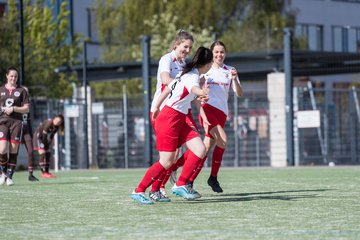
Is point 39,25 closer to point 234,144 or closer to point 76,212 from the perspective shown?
point 234,144

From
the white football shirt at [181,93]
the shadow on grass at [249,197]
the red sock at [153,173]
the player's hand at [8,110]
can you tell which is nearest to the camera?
the white football shirt at [181,93]

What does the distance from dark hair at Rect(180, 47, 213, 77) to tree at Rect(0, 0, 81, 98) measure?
25.7 metres

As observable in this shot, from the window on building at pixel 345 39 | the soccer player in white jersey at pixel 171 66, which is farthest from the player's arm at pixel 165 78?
the window on building at pixel 345 39

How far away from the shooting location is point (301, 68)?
3822 centimetres

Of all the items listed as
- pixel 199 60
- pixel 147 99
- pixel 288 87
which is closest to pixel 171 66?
pixel 199 60

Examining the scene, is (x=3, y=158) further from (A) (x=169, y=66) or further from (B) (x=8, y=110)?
(A) (x=169, y=66)

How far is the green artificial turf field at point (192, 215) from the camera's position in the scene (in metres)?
9.81

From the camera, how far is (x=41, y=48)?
45.6 metres

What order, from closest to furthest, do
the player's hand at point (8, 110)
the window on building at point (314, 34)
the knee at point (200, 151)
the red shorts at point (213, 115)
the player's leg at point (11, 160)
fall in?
the knee at point (200, 151), the red shorts at point (213, 115), the player's hand at point (8, 110), the player's leg at point (11, 160), the window on building at point (314, 34)

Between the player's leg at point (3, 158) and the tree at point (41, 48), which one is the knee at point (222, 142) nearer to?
the player's leg at point (3, 158)

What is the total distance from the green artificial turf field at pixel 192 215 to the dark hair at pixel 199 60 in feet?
5.38

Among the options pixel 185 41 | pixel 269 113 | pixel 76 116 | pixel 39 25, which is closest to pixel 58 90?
pixel 39 25

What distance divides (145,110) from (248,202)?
2177 centimetres

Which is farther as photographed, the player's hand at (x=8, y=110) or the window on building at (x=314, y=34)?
the window on building at (x=314, y=34)
